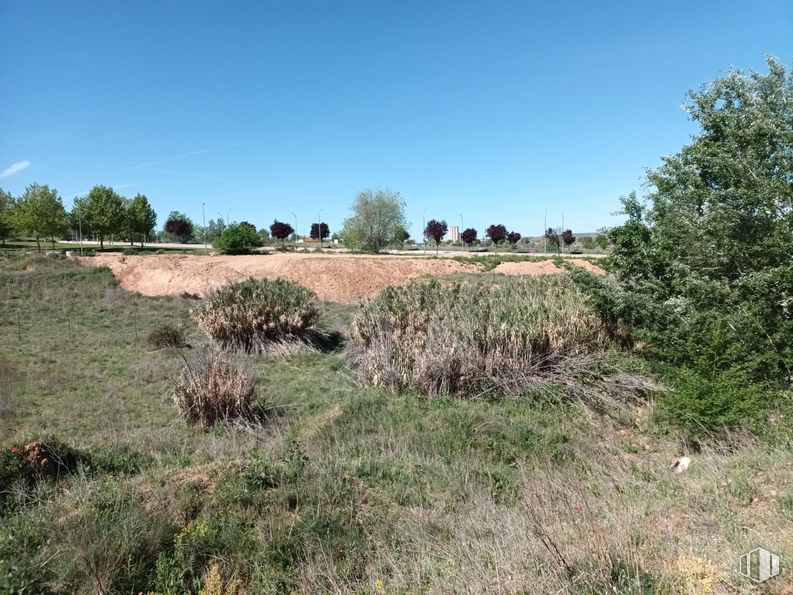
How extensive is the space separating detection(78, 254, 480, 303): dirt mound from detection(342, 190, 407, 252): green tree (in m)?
29.0

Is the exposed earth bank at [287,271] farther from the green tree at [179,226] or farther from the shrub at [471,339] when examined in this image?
the green tree at [179,226]

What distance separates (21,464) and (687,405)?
7362mm

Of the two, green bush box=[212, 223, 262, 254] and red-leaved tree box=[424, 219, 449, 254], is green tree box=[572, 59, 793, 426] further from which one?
red-leaved tree box=[424, 219, 449, 254]

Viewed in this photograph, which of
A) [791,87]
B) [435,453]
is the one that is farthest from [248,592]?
[791,87]

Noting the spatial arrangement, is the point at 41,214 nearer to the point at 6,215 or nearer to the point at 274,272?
the point at 6,215

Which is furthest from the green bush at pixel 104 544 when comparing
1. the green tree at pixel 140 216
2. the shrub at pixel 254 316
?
the green tree at pixel 140 216

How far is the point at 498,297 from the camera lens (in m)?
10.4

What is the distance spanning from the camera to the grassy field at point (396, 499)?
10.1ft

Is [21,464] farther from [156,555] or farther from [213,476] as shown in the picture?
[156,555]

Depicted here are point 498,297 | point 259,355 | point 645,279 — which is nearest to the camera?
point 645,279

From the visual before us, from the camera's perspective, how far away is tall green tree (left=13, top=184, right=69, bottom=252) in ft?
138

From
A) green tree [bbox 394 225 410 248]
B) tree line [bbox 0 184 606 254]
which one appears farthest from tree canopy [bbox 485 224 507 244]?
green tree [bbox 394 225 410 248]

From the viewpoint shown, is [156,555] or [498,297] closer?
[156,555]

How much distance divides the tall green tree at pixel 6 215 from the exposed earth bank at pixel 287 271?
22989mm
